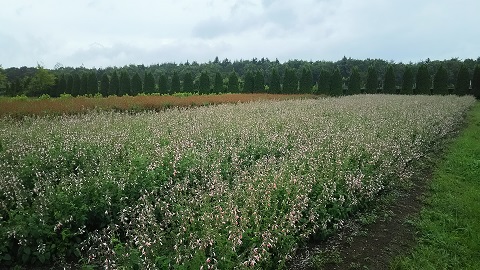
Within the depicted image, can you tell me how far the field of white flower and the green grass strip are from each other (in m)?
0.92

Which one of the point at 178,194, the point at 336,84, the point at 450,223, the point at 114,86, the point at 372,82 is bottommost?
the point at 450,223

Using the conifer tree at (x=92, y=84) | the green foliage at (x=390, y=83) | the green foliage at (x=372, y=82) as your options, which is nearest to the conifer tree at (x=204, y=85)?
the conifer tree at (x=92, y=84)

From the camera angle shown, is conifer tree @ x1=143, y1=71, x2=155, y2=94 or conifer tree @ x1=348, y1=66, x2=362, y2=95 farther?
conifer tree @ x1=143, y1=71, x2=155, y2=94

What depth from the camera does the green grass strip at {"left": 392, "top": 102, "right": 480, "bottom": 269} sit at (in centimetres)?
522

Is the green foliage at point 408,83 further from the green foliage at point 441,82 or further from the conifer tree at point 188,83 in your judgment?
the conifer tree at point 188,83

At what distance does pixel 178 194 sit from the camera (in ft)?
18.4

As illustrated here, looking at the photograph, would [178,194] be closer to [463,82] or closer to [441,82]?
[441,82]

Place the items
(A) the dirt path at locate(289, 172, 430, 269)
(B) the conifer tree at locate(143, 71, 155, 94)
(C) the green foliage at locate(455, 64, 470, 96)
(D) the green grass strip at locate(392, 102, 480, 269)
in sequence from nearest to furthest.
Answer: (A) the dirt path at locate(289, 172, 430, 269)
(D) the green grass strip at locate(392, 102, 480, 269)
(C) the green foliage at locate(455, 64, 470, 96)
(B) the conifer tree at locate(143, 71, 155, 94)

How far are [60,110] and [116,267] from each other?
14318 mm

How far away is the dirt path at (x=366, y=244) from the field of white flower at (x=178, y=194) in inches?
9.1

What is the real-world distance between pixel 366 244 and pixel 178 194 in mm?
2773

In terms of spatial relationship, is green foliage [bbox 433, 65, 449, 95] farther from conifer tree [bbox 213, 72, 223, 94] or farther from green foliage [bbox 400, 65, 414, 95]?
conifer tree [bbox 213, 72, 223, 94]

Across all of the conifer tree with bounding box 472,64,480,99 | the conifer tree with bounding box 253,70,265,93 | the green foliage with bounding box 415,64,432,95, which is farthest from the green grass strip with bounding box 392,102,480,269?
the conifer tree with bounding box 472,64,480,99

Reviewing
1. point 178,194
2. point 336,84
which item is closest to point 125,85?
point 336,84
